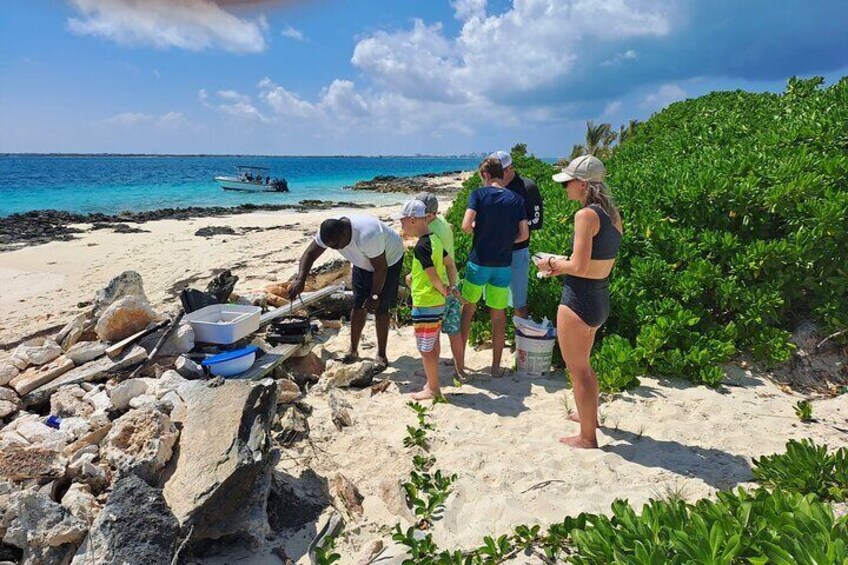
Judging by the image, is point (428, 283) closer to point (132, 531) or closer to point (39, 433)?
point (132, 531)

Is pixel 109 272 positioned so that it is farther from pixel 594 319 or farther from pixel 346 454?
pixel 594 319

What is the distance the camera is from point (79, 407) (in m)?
4.11

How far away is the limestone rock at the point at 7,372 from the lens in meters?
4.58

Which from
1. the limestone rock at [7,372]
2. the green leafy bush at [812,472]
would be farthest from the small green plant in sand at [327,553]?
the limestone rock at [7,372]

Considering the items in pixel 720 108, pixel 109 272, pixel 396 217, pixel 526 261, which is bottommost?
pixel 109 272

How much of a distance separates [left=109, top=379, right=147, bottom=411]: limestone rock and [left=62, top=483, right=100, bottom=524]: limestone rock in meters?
0.96

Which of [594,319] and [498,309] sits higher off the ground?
[594,319]

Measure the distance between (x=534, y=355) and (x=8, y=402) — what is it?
454 cm

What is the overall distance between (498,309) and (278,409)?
2.26 meters

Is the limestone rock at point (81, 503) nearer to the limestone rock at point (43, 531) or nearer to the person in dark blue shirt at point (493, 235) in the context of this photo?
the limestone rock at point (43, 531)

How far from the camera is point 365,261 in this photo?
548cm

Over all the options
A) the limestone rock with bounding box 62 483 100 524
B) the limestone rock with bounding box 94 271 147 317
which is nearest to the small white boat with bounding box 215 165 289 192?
the limestone rock with bounding box 94 271 147 317

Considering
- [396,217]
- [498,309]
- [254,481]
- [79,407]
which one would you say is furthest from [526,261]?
[79,407]

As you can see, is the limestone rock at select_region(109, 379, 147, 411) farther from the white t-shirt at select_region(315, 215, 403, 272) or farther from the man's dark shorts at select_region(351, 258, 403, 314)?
the man's dark shorts at select_region(351, 258, 403, 314)
